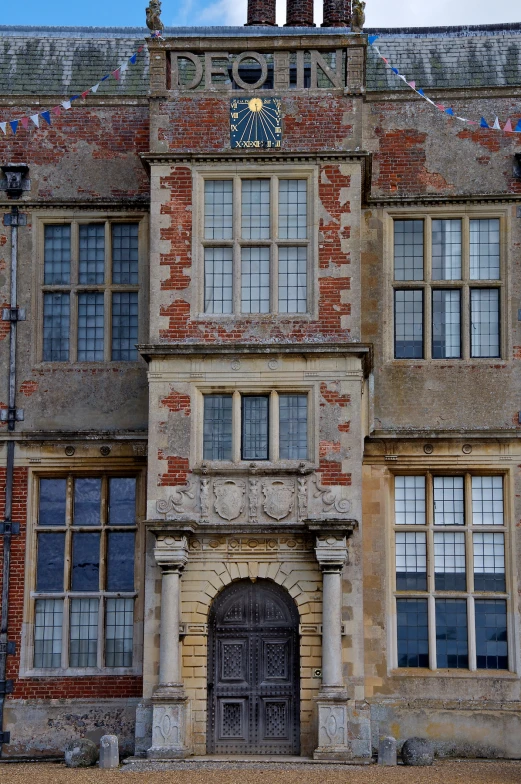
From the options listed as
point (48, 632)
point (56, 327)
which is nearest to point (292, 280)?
point (56, 327)

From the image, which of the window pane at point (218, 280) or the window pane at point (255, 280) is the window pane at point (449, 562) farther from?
the window pane at point (218, 280)

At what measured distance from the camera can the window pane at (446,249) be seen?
22.5 metres

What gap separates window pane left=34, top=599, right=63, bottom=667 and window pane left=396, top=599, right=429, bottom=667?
16.5ft

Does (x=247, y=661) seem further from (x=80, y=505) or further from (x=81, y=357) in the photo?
(x=81, y=357)

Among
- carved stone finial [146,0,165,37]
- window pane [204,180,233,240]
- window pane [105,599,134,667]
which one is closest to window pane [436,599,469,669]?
window pane [105,599,134,667]

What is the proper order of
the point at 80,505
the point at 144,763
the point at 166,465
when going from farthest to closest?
1. the point at 80,505
2. the point at 166,465
3. the point at 144,763

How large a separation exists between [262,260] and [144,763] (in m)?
7.24

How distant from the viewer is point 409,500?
22.0 metres

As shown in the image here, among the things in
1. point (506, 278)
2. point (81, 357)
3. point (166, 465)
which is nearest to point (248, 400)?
point (166, 465)

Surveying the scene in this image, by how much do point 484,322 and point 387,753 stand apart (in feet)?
22.1

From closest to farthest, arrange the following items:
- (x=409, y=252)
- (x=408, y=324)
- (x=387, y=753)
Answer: (x=387, y=753) < (x=408, y=324) < (x=409, y=252)

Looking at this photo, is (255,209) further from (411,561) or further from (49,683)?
(49,683)

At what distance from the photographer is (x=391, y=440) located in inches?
862

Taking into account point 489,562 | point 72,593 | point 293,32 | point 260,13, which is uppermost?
point 260,13
